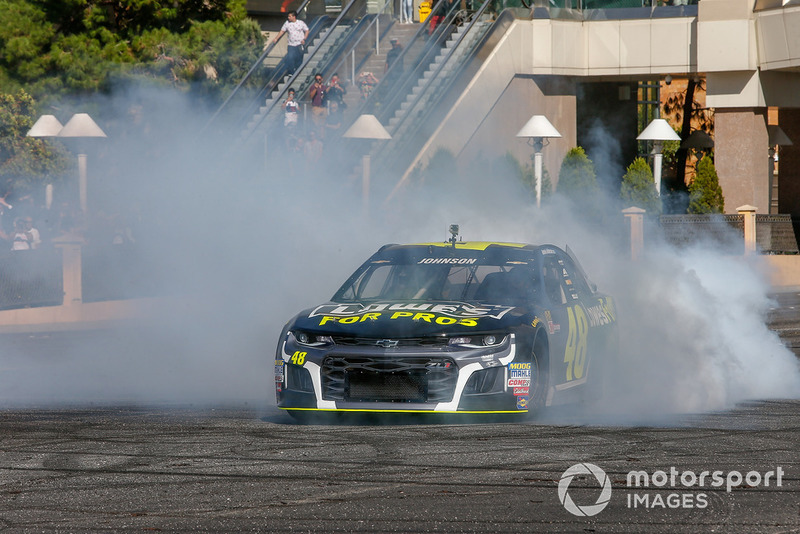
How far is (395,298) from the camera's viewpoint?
394 inches

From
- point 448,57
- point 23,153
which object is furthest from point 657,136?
point 23,153

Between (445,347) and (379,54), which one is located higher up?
(379,54)

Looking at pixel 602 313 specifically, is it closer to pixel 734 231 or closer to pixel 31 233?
pixel 31 233

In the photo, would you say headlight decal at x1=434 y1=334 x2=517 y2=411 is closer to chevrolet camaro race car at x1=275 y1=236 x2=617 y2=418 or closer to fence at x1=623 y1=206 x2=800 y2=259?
chevrolet camaro race car at x1=275 y1=236 x2=617 y2=418

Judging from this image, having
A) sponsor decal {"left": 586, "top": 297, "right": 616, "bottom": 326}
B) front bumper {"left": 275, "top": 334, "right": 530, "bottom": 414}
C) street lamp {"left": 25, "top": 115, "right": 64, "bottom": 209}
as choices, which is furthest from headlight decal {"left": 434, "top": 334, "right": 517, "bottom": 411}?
street lamp {"left": 25, "top": 115, "right": 64, "bottom": 209}

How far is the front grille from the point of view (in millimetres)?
8773

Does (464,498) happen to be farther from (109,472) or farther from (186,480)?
(109,472)

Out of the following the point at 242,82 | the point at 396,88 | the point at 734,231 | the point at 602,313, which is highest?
the point at 242,82

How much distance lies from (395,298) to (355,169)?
15.0 m

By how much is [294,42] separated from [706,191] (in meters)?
9.98

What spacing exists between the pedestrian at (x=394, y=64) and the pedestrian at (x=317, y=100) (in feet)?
5.04

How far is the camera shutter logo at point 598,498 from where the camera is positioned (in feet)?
20.5

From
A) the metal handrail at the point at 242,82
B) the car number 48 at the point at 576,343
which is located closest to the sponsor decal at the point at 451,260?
the car number 48 at the point at 576,343

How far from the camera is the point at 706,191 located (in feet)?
100
